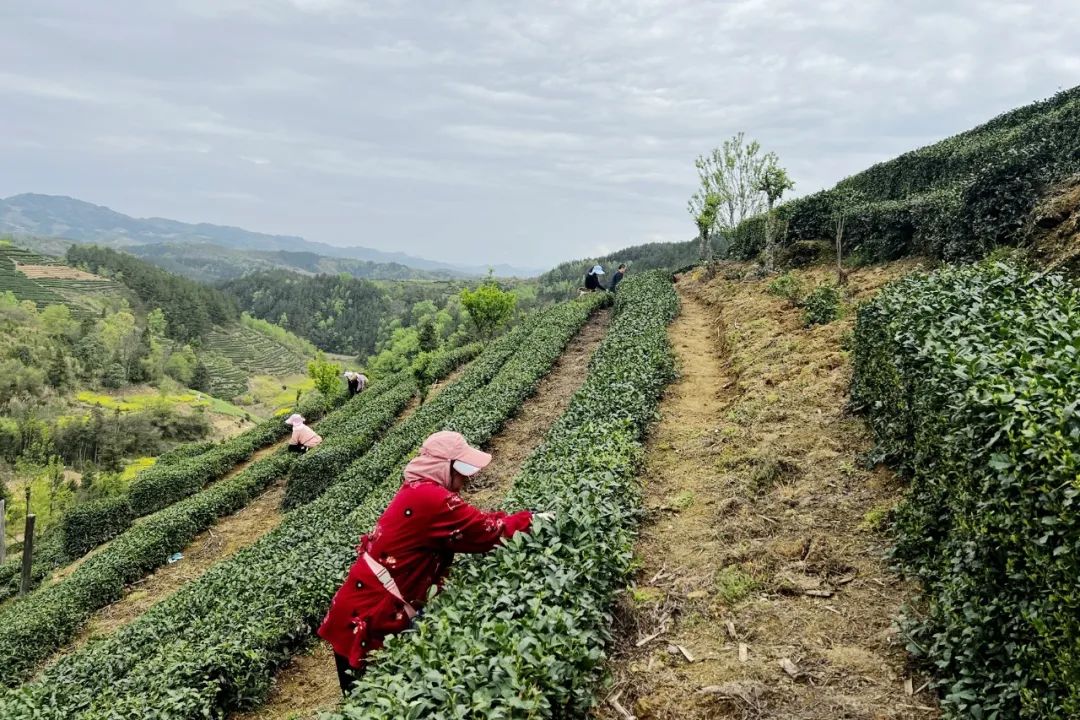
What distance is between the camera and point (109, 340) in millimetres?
85375

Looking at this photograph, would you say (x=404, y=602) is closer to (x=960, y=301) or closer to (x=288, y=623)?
(x=288, y=623)

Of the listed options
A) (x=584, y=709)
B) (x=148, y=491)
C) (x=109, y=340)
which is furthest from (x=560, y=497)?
(x=109, y=340)

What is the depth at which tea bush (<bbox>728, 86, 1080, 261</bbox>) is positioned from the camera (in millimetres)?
12062

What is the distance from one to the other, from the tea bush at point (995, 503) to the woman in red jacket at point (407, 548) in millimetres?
2884

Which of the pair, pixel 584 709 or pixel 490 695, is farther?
pixel 584 709

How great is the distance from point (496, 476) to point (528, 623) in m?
7.19

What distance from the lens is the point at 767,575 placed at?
5113 mm

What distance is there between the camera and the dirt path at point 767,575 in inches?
150

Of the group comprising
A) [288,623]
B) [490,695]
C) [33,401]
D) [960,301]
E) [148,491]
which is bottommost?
[33,401]

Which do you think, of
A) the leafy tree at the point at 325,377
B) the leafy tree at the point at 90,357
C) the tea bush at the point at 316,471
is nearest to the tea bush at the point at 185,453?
the leafy tree at the point at 325,377

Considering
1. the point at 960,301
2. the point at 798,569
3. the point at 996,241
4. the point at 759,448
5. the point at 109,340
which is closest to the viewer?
the point at 798,569

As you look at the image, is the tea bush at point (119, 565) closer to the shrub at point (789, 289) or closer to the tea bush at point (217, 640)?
the tea bush at point (217, 640)

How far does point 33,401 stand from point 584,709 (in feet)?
282

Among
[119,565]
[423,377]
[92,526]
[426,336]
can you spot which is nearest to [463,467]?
[119,565]
